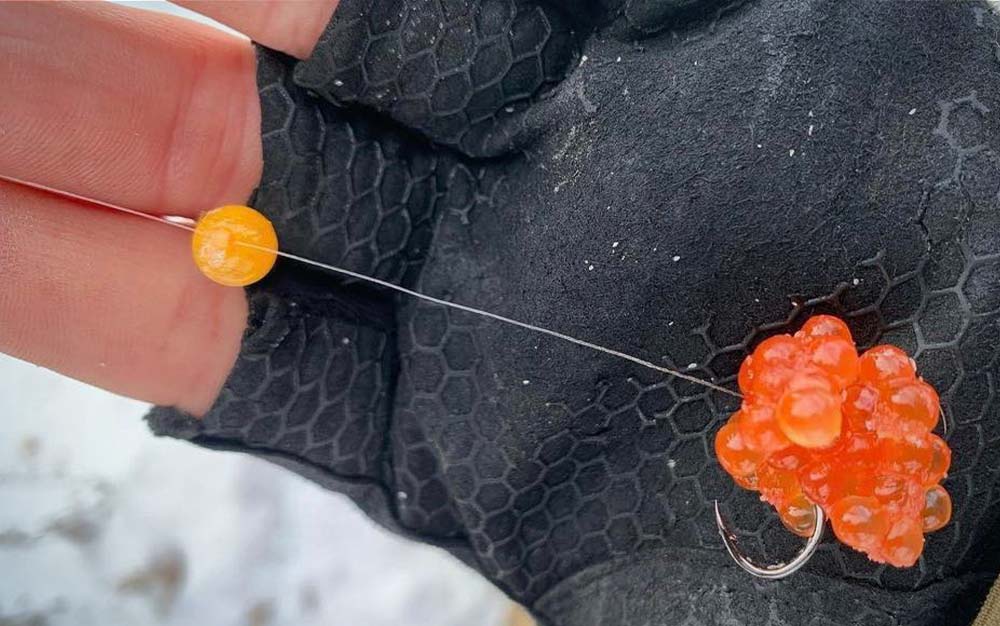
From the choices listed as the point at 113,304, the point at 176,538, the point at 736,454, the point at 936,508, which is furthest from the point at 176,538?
the point at 936,508

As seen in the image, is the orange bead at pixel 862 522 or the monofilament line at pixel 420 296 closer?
the orange bead at pixel 862 522

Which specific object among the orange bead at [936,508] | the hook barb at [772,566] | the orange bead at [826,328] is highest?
the orange bead at [826,328]

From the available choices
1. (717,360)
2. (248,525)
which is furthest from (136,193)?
(248,525)

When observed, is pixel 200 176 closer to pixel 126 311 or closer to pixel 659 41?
pixel 126 311

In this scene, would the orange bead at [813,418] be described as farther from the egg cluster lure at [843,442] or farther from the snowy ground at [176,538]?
the snowy ground at [176,538]

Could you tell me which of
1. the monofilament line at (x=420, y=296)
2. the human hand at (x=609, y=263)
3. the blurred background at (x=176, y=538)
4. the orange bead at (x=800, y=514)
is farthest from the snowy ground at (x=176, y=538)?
the orange bead at (x=800, y=514)

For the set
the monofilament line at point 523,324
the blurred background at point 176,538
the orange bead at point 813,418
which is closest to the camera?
the orange bead at point 813,418

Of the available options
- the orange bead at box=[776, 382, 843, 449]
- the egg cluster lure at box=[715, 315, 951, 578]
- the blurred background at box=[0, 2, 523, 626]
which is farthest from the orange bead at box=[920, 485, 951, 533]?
the blurred background at box=[0, 2, 523, 626]

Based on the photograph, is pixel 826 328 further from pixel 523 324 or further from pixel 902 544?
pixel 523 324
